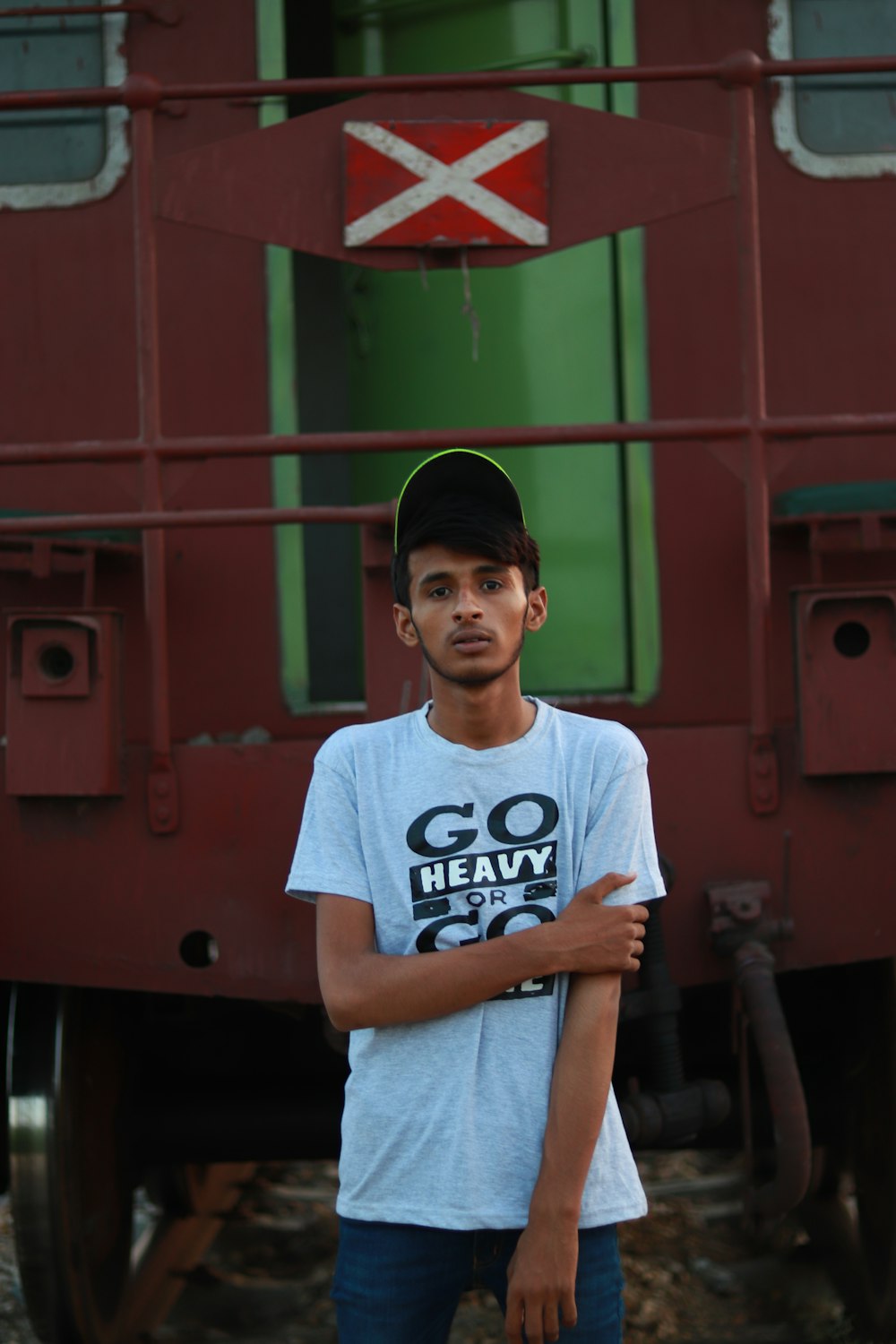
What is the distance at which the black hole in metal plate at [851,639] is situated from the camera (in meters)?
2.56

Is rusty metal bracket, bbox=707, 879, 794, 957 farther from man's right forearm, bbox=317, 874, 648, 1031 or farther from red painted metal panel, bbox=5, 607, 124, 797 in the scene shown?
red painted metal panel, bbox=5, 607, 124, 797

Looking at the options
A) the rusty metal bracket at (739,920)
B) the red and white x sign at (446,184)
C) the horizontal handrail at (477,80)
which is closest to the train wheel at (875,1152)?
the rusty metal bracket at (739,920)

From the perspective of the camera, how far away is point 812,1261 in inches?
152

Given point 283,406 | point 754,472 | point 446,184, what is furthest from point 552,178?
point 283,406

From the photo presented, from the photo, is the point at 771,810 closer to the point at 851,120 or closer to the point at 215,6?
the point at 851,120

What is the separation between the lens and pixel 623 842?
1623 millimetres

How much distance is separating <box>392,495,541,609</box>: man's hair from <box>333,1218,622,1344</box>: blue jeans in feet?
2.45

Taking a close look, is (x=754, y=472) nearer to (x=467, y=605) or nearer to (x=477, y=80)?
(x=477, y=80)

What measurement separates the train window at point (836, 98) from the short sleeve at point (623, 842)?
7.34 ft

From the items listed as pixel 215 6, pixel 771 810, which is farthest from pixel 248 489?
pixel 771 810

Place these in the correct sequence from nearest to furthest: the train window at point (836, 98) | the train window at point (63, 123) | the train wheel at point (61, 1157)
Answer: the train wheel at point (61, 1157) → the train window at point (836, 98) → the train window at point (63, 123)

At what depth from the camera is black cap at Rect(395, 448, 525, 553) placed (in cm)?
171

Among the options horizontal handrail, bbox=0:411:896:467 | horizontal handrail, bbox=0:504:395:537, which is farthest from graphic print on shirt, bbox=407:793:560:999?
horizontal handrail, bbox=0:411:896:467

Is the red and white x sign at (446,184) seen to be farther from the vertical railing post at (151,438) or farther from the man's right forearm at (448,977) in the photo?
the man's right forearm at (448,977)
